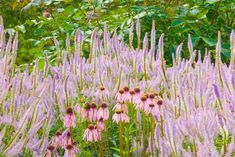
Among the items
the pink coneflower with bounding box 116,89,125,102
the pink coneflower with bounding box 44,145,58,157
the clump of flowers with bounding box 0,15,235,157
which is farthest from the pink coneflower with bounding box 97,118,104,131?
the pink coneflower with bounding box 44,145,58,157

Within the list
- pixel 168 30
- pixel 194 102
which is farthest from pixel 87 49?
pixel 194 102

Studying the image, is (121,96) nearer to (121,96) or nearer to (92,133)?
(121,96)

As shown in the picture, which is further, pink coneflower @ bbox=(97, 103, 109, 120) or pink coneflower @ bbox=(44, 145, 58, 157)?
pink coneflower @ bbox=(97, 103, 109, 120)

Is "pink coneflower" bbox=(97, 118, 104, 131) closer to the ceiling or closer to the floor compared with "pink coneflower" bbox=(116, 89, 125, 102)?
closer to the floor

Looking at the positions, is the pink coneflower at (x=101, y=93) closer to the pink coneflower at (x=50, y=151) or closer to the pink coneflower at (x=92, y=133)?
the pink coneflower at (x=92, y=133)

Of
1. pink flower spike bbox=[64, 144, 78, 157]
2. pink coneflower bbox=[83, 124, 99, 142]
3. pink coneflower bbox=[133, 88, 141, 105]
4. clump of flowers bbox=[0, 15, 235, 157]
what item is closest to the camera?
clump of flowers bbox=[0, 15, 235, 157]

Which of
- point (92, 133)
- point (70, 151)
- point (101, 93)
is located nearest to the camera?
point (70, 151)

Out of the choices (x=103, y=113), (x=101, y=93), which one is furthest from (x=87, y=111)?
(x=101, y=93)

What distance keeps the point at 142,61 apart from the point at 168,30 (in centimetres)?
204

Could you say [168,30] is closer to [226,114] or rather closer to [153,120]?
[153,120]

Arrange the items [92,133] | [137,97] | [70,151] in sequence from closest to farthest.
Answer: [70,151] → [92,133] → [137,97]

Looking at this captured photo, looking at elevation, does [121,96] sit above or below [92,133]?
above

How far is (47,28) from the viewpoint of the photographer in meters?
5.96

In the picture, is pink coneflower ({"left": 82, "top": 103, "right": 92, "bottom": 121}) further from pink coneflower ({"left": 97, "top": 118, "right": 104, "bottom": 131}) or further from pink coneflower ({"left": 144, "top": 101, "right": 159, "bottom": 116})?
pink coneflower ({"left": 144, "top": 101, "right": 159, "bottom": 116})
